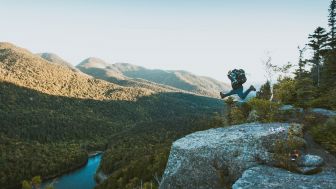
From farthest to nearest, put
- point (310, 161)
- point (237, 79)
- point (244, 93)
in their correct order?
point (244, 93)
point (237, 79)
point (310, 161)

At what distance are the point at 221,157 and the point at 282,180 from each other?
3654 mm

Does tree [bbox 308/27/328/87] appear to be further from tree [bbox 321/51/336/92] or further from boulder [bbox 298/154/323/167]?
boulder [bbox 298/154/323/167]

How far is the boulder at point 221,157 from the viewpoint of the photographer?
16.4 metres

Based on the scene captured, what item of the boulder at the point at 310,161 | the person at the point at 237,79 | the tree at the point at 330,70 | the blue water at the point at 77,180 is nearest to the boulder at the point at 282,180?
the boulder at the point at 310,161

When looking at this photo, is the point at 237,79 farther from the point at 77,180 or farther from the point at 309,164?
the point at 77,180

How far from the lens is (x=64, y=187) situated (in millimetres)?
151250

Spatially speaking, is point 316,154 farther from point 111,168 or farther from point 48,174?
point 48,174

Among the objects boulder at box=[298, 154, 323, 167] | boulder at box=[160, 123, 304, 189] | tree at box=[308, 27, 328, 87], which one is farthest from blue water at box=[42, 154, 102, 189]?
boulder at box=[298, 154, 323, 167]

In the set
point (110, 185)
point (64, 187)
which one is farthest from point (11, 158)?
point (110, 185)

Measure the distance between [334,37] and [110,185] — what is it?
8061cm

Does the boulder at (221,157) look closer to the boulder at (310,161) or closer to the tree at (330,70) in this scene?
the boulder at (310,161)

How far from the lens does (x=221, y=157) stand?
1680 centimetres

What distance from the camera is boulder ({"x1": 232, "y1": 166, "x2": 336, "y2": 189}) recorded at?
522 inches

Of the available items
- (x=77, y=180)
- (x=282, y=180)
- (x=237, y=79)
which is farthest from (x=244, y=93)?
(x=77, y=180)
